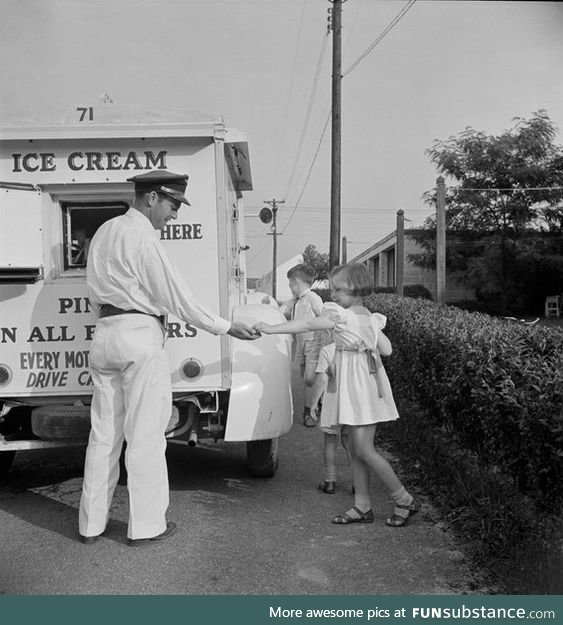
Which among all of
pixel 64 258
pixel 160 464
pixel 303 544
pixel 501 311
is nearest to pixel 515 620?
pixel 303 544

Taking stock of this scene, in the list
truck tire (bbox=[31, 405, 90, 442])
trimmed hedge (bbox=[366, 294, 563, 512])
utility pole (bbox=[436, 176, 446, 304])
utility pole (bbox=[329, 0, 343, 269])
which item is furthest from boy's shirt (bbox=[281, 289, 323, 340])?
utility pole (bbox=[329, 0, 343, 269])

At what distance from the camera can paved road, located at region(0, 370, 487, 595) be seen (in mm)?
3680

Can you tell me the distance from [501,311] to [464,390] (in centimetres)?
2578

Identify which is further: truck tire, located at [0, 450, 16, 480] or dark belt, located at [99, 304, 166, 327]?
truck tire, located at [0, 450, 16, 480]

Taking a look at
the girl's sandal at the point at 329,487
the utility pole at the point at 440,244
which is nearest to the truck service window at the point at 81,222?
the girl's sandal at the point at 329,487

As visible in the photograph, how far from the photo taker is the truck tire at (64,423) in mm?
4656

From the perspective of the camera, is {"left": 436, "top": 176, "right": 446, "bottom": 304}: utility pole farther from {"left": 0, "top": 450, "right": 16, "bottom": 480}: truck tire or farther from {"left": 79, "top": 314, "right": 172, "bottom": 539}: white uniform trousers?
{"left": 79, "top": 314, "right": 172, "bottom": 539}: white uniform trousers

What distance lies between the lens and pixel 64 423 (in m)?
4.67

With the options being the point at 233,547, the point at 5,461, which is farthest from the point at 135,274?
the point at 5,461

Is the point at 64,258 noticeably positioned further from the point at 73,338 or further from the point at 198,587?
the point at 198,587

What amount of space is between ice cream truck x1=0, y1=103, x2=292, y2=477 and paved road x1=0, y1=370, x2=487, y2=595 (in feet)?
1.66

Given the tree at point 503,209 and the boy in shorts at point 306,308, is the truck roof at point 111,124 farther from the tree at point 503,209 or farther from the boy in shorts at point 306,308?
the tree at point 503,209

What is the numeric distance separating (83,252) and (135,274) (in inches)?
38.8

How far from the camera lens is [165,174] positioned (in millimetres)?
4273
